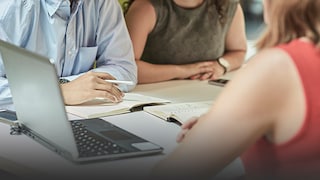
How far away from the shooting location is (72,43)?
1.87 metres

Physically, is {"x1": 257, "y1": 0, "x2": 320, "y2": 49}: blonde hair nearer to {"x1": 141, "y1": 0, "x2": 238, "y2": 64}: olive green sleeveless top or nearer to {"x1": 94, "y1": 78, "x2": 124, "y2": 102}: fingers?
{"x1": 94, "y1": 78, "x2": 124, "y2": 102}: fingers

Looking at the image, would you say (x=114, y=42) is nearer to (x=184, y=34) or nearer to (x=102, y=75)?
(x=102, y=75)

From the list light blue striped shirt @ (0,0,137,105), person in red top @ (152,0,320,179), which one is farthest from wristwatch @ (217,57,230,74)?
person in red top @ (152,0,320,179)

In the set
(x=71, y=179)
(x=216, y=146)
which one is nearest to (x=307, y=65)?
(x=216, y=146)

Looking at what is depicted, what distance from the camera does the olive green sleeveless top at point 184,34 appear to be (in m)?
2.20

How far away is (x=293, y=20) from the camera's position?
3.04 feet

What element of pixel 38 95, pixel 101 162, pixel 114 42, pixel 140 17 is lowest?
pixel 101 162

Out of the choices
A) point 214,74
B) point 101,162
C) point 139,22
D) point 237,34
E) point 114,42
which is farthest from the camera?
point 237,34

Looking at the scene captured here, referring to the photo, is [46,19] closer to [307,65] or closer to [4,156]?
[4,156]

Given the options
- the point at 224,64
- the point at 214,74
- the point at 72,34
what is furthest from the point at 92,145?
A: the point at 224,64

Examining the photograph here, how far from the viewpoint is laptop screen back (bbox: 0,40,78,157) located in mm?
1155

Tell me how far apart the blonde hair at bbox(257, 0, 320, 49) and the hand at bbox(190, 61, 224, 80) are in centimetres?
124

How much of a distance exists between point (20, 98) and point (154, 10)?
91 cm

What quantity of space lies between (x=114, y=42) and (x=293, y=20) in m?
1.11
